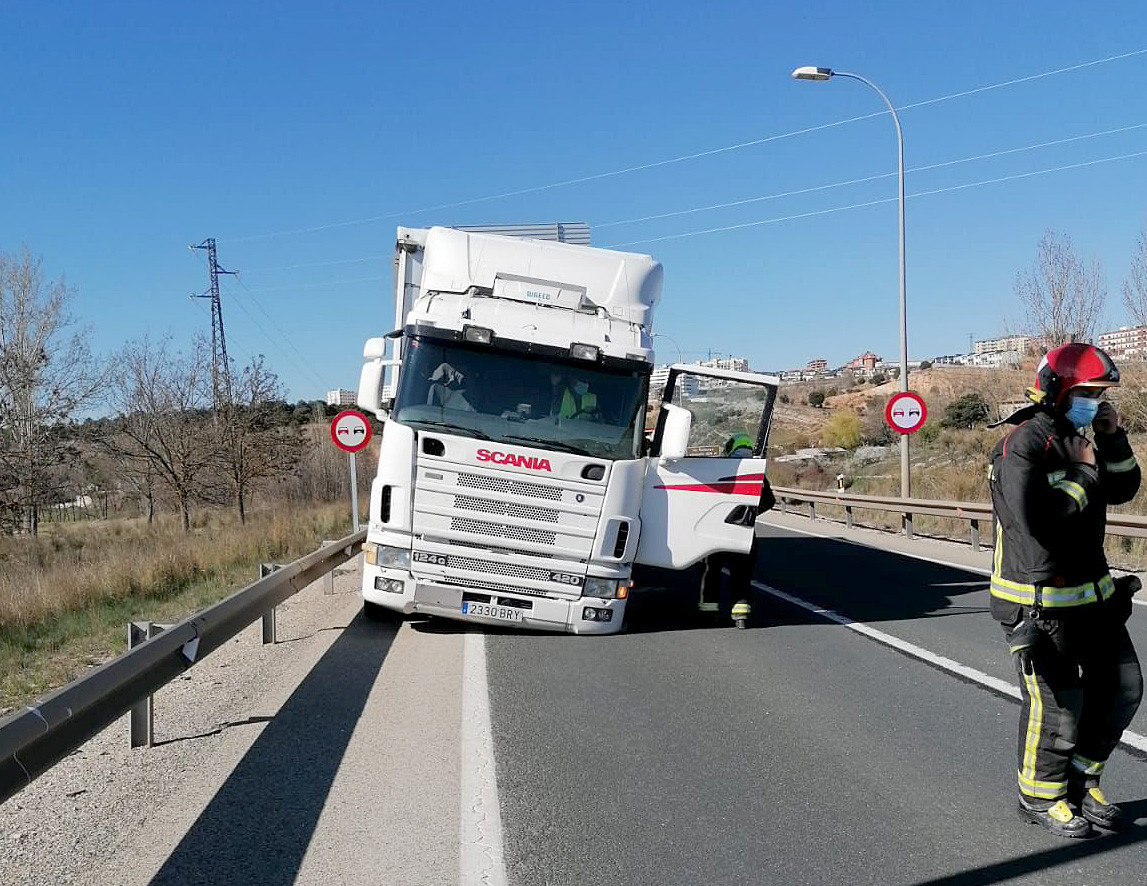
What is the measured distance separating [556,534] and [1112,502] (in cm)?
512

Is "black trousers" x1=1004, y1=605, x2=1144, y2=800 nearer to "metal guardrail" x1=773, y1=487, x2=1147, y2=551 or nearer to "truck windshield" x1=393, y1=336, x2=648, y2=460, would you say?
"truck windshield" x1=393, y1=336, x2=648, y2=460

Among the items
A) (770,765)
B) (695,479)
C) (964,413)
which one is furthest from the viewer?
(964,413)

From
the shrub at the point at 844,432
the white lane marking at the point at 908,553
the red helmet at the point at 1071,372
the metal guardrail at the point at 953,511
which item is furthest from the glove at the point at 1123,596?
the shrub at the point at 844,432

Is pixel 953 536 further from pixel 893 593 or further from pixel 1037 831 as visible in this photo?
pixel 1037 831

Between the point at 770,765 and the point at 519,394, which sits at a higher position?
the point at 519,394

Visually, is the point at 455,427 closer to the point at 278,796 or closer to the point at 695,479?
the point at 695,479

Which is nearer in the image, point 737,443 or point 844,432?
point 737,443

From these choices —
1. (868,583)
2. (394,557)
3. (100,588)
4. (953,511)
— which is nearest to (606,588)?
(394,557)

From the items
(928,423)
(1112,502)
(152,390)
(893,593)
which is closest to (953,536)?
(893,593)

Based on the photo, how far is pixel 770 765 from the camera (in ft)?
19.0

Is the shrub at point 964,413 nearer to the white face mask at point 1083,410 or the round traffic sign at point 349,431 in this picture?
the round traffic sign at point 349,431

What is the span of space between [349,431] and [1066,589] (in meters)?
14.7

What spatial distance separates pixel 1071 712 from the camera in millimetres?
4457

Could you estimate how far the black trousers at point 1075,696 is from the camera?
176 inches
